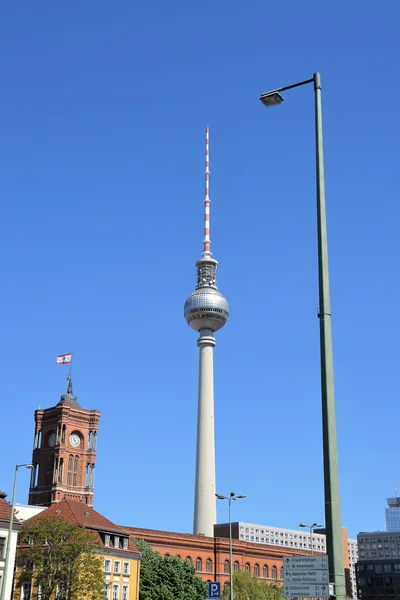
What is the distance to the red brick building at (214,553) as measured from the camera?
114 metres

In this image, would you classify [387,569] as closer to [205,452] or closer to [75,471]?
[205,452]

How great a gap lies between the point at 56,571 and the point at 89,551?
3.33 meters

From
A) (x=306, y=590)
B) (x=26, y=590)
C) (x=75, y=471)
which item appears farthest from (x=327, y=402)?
(x=75, y=471)

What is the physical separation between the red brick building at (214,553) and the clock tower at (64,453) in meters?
17.7

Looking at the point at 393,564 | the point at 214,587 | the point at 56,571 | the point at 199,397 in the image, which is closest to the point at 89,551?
the point at 56,571

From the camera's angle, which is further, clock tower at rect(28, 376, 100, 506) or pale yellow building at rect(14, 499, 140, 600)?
clock tower at rect(28, 376, 100, 506)

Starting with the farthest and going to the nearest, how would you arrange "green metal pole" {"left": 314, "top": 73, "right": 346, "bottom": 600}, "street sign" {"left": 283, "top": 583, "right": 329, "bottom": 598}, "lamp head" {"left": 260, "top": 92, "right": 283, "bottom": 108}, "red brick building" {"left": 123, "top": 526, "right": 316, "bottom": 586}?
"red brick building" {"left": 123, "top": 526, "right": 316, "bottom": 586} → "lamp head" {"left": 260, "top": 92, "right": 283, "bottom": 108} → "green metal pole" {"left": 314, "top": 73, "right": 346, "bottom": 600} → "street sign" {"left": 283, "top": 583, "right": 329, "bottom": 598}

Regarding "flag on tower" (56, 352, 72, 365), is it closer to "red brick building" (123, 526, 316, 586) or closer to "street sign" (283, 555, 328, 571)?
"red brick building" (123, 526, 316, 586)

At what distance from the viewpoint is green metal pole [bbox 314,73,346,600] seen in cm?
1257

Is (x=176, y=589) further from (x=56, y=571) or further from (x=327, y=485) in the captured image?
(x=327, y=485)

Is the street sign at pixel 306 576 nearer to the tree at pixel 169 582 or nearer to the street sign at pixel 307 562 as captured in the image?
the street sign at pixel 307 562

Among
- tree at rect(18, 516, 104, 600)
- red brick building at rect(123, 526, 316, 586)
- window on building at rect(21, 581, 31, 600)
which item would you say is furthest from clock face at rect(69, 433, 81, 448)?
tree at rect(18, 516, 104, 600)

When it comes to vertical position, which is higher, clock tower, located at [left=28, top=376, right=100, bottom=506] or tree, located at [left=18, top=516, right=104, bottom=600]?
clock tower, located at [left=28, top=376, right=100, bottom=506]

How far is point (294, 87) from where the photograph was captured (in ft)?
53.1
